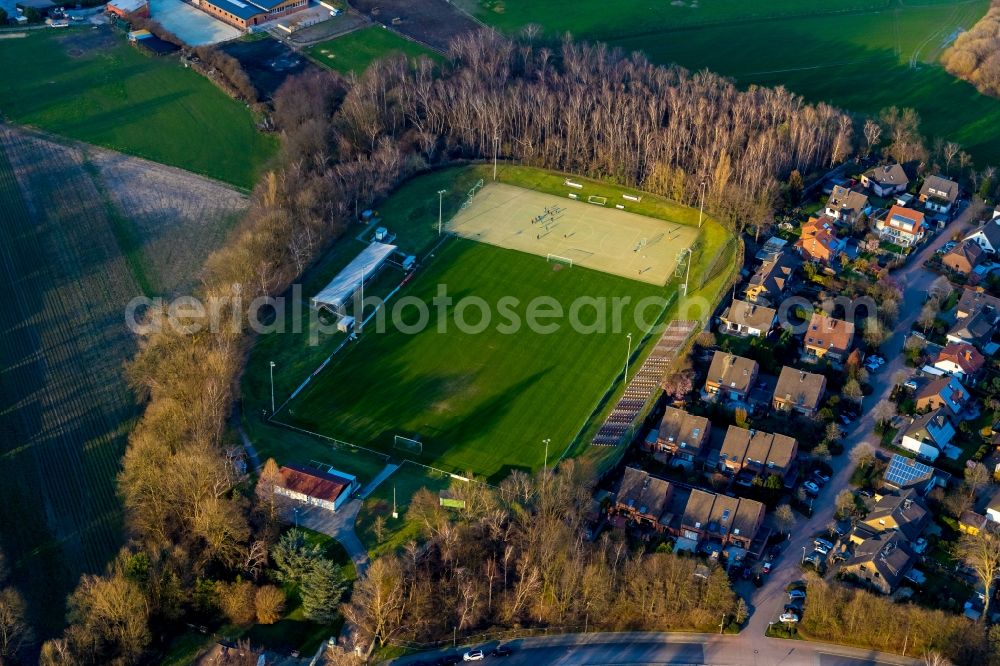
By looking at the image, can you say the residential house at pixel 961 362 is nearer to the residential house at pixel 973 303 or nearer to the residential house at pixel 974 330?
the residential house at pixel 974 330

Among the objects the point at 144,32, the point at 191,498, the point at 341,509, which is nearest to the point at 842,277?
the point at 341,509

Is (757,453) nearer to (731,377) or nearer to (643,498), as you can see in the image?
(731,377)

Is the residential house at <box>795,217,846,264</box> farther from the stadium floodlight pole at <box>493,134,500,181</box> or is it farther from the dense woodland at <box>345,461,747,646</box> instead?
the dense woodland at <box>345,461,747,646</box>

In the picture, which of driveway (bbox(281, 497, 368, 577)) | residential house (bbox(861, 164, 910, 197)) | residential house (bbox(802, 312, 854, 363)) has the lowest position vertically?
driveway (bbox(281, 497, 368, 577))

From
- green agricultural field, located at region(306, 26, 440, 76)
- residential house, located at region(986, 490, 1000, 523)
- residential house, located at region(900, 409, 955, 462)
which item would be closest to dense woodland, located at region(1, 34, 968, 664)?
green agricultural field, located at region(306, 26, 440, 76)

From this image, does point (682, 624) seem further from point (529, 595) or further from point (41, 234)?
point (41, 234)

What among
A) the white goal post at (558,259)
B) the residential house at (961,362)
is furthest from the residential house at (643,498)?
the white goal post at (558,259)

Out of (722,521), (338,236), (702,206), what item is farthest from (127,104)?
(722,521)
